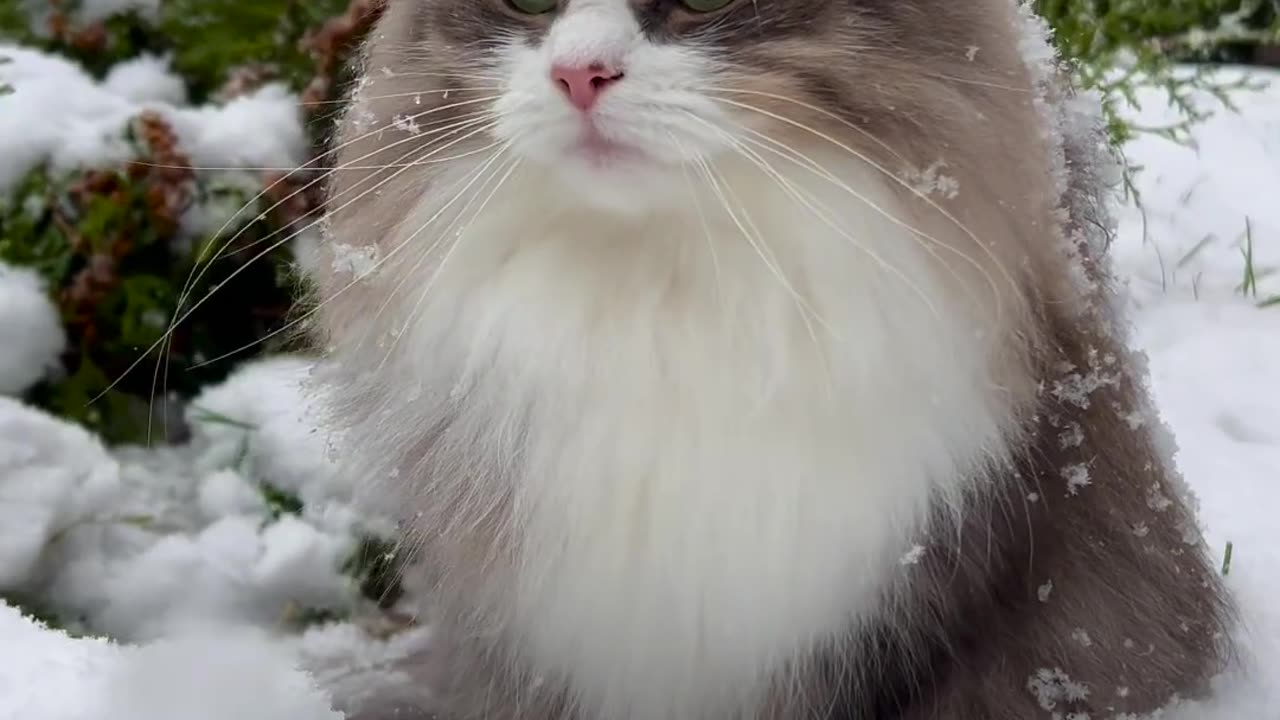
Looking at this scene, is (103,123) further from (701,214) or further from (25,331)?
(701,214)

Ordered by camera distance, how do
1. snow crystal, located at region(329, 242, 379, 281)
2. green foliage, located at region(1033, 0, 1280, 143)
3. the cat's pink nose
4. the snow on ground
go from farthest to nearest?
1. green foliage, located at region(1033, 0, 1280, 143)
2. the snow on ground
3. snow crystal, located at region(329, 242, 379, 281)
4. the cat's pink nose

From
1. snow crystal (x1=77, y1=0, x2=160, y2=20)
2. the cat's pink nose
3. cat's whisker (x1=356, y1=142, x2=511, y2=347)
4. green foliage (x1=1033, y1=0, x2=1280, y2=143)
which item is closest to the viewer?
the cat's pink nose

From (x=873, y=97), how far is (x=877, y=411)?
0.80 feet

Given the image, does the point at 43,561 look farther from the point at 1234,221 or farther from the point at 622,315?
the point at 1234,221

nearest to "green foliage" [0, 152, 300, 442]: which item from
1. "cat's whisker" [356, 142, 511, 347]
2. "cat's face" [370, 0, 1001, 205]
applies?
"cat's whisker" [356, 142, 511, 347]

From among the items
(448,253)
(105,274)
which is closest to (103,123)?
(105,274)

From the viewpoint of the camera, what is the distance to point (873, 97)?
80 cm

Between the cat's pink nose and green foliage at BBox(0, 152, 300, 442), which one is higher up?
the cat's pink nose

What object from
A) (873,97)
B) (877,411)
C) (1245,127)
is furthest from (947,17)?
(1245,127)

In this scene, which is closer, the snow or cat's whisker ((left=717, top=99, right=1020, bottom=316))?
cat's whisker ((left=717, top=99, right=1020, bottom=316))

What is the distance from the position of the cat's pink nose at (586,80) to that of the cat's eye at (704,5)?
10 centimetres

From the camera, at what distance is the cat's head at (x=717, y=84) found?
2.46 ft

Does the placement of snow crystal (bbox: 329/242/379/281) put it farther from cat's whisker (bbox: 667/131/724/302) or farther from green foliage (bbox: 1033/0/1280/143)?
green foliage (bbox: 1033/0/1280/143)

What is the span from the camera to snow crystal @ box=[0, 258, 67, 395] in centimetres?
162
